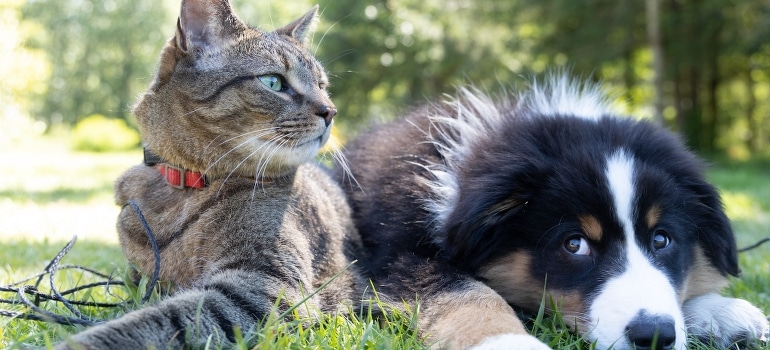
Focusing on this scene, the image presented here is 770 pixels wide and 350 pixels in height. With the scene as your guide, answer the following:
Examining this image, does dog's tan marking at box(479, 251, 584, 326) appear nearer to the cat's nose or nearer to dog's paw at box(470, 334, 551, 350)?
dog's paw at box(470, 334, 551, 350)

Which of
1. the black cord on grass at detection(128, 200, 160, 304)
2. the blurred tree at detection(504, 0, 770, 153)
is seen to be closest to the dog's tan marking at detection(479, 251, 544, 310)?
the black cord on grass at detection(128, 200, 160, 304)

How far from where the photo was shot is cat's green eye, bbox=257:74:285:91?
295 centimetres

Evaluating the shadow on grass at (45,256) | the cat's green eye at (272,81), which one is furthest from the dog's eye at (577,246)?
the shadow on grass at (45,256)

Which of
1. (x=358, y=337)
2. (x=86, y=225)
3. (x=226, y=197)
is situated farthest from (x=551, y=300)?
(x=86, y=225)

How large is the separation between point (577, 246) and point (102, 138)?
26.2 meters

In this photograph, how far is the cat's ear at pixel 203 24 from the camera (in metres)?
2.87

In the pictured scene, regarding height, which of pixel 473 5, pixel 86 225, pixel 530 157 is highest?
pixel 473 5

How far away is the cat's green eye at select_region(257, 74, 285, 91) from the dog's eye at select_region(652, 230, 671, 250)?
1804 millimetres

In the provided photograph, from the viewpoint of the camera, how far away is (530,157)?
10.0ft

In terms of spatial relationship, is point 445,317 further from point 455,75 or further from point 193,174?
point 455,75

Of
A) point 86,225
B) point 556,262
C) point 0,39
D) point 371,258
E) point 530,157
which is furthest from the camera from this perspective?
point 0,39

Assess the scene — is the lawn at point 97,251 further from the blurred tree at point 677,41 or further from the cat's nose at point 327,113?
the blurred tree at point 677,41

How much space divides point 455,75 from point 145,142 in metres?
15.1

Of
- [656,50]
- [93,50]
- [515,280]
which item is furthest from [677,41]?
[93,50]
